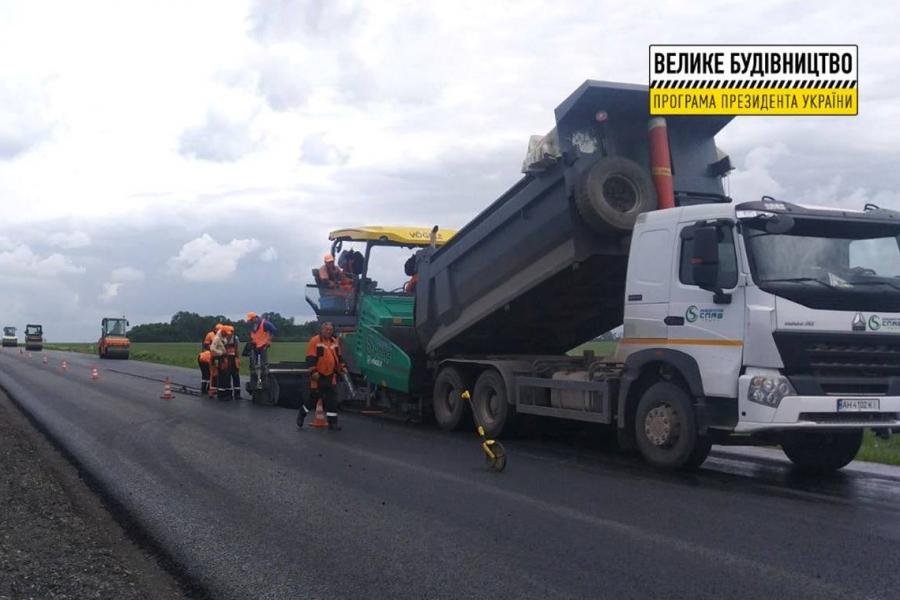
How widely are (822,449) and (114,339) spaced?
4966 cm

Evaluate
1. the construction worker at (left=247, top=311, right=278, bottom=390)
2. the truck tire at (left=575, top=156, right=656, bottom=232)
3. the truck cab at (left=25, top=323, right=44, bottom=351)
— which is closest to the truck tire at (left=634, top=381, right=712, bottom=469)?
the truck tire at (left=575, top=156, right=656, bottom=232)

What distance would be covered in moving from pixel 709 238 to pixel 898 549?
331 cm

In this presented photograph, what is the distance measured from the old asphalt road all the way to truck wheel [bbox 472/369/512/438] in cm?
39

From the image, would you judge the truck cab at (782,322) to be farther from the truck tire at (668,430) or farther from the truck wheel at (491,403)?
the truck wheel at (491,403)

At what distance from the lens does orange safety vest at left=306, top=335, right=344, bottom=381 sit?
13.6 m

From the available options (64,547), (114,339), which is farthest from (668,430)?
(114,339)

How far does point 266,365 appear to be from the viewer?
1792cm

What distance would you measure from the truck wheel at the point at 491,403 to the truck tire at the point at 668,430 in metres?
2.59

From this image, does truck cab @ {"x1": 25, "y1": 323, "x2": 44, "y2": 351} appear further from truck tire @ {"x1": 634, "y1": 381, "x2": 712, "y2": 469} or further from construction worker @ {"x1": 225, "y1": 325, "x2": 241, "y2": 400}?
truck tire @ {"x1": 634, "y1": 381, "x2": 712, "y2": 469}

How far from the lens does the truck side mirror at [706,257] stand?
8.62m

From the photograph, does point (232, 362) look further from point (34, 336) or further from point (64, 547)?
point (34, 336)

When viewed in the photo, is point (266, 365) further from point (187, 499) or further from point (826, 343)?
point (826, 343)

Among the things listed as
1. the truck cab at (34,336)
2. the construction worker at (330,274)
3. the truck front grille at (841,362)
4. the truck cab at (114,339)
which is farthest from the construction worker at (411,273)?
the truck cab at (34,336)

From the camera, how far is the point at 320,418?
13594 millimetres
